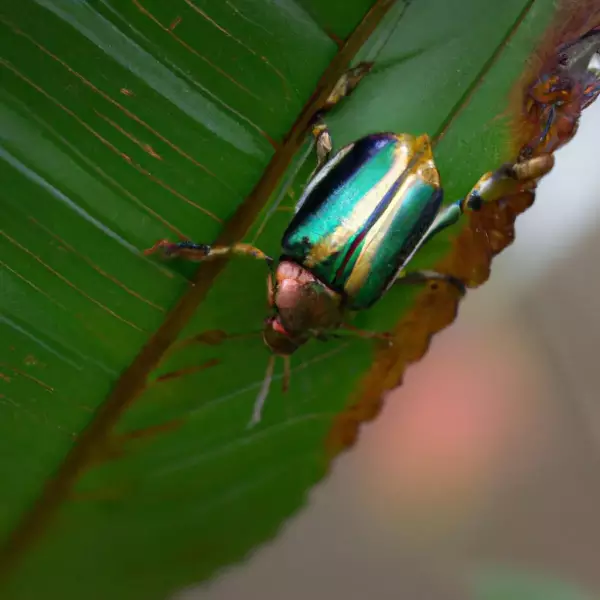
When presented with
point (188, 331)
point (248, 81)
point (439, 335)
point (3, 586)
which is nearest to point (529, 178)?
point (439, 335)

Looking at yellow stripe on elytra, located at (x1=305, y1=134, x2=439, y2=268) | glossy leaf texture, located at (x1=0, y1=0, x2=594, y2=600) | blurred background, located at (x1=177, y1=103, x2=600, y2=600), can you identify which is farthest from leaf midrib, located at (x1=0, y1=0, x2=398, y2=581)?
blurred background, located at (x1=177, y1=103, x2=600, y2=600)

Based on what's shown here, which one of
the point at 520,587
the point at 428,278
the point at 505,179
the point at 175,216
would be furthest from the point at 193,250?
the point at 520,587

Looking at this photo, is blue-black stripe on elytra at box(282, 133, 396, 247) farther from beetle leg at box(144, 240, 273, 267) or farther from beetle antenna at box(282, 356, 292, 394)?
beetle antenna at box(282, 356, 292, 394)

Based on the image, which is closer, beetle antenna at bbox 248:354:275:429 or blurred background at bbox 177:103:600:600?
beetle antenna at bbox 248:354:275:429

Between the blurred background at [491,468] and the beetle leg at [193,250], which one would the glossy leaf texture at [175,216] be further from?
the blurred background at [491,468]

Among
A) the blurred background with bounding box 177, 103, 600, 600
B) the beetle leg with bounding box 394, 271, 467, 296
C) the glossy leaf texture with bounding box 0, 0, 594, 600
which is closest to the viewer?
the glossy leaf texture with bounding box 0, 0, 594, 600
